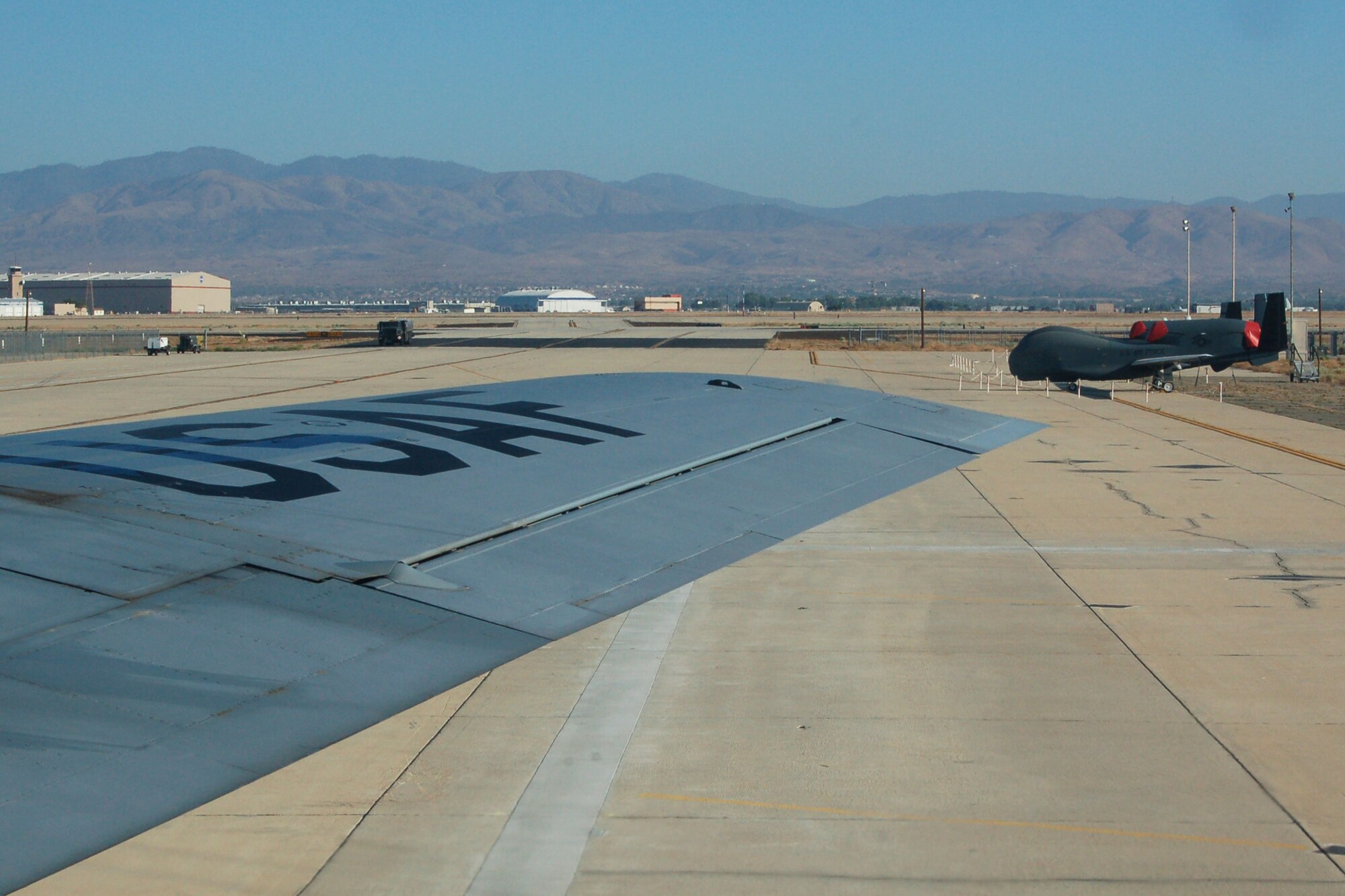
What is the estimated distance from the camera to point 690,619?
13414 mm

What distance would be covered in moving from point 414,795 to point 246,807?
48.3 inches

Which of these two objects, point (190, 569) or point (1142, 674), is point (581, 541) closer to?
point (190, 569)

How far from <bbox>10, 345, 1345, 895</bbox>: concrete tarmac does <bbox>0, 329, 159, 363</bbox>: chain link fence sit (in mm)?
61956

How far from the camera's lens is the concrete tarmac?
7426 millimetres

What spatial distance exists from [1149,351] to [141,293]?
179329mm

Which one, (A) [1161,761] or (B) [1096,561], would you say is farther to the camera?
(B) [1096,561]

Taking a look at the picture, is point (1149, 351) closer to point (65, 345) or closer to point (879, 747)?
point (879, 747)

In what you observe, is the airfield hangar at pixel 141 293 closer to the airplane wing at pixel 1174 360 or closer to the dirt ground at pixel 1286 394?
the dirt ground at pixel 1286 394

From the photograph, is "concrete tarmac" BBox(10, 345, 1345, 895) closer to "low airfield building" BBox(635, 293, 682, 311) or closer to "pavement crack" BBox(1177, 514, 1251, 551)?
"pavement crack" BBox(1177, 514, 1251, 551)

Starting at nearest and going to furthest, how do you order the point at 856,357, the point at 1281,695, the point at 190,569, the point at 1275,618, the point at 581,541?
1. the point at 190,569
2. the point at 581,541
3. the point at 1281,695
4. the point at 1275,618
5. the point at 856,357

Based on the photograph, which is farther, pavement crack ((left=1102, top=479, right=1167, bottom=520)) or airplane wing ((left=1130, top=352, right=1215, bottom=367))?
airplane wing ((left=1130, top=352, right=1215, bottom=367))

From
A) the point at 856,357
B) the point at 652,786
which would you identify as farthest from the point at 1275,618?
the point at 856,357

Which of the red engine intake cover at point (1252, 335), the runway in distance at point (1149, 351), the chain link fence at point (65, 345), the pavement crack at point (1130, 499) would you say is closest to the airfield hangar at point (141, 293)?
the chain link fence at point (65, 345)

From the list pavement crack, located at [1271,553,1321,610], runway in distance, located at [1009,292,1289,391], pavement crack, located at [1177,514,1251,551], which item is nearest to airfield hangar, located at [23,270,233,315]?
runway in distance, located at [1009,292,1289,391]
